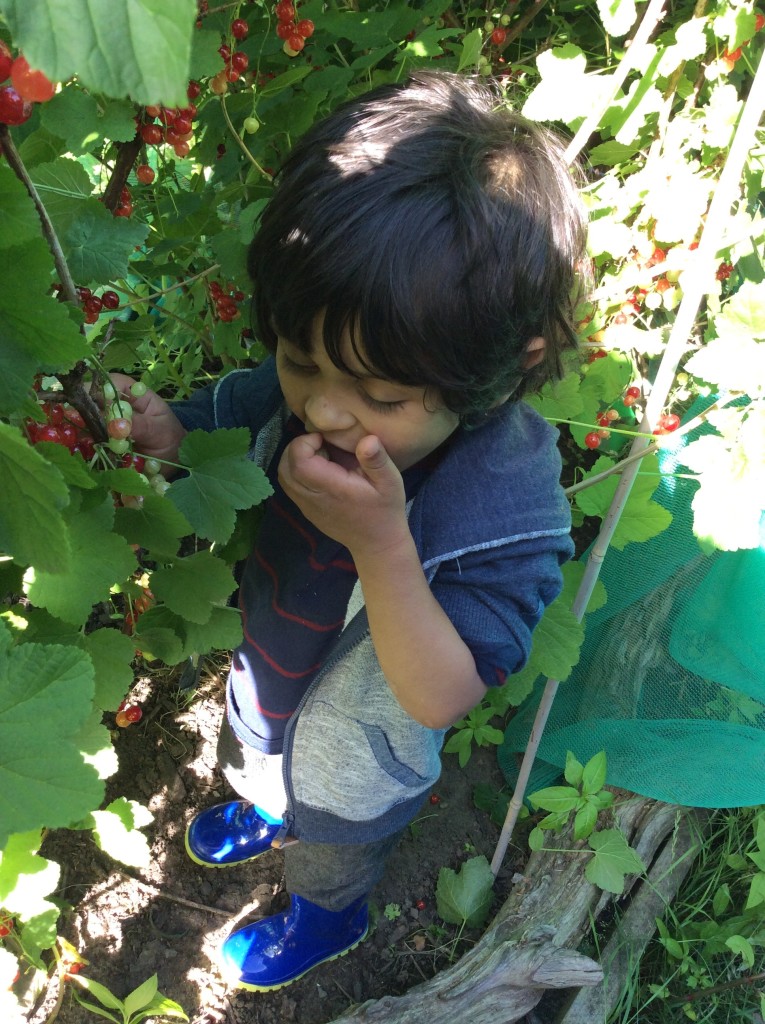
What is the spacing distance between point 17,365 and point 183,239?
0.62 m

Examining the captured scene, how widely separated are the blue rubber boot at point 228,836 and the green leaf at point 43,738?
124cm

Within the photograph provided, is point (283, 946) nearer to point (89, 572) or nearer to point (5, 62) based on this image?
point (89, 572)

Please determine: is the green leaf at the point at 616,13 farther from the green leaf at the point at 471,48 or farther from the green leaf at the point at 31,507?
the green leaf at the point at 31,507

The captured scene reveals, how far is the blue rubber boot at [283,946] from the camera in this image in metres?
1.62

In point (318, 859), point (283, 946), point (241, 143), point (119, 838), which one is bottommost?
point (283, 946)

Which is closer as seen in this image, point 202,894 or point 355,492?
point 355,492

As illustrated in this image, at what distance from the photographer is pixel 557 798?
1637 millimetres

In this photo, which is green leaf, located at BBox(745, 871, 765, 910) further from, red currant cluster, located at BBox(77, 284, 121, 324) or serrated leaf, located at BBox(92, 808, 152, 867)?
red currant cluster, located at BBox(77, 284, 121, 324)

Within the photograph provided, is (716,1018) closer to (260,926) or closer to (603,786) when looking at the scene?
(603,786)

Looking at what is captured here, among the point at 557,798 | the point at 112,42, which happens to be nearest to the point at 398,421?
the point at 112,42

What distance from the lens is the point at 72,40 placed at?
0.30 m

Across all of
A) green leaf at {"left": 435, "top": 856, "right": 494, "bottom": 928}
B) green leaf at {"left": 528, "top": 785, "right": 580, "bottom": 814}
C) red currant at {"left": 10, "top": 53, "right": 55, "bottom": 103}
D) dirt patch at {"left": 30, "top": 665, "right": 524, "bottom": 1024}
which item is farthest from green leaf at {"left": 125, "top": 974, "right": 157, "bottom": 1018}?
red currant at {"left": 10, "top": 53, "right": 55, "bottom": 103}

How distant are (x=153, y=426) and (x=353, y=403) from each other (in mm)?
304

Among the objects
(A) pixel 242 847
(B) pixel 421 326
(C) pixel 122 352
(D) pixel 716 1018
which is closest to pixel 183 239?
(C) pixel 122 352
